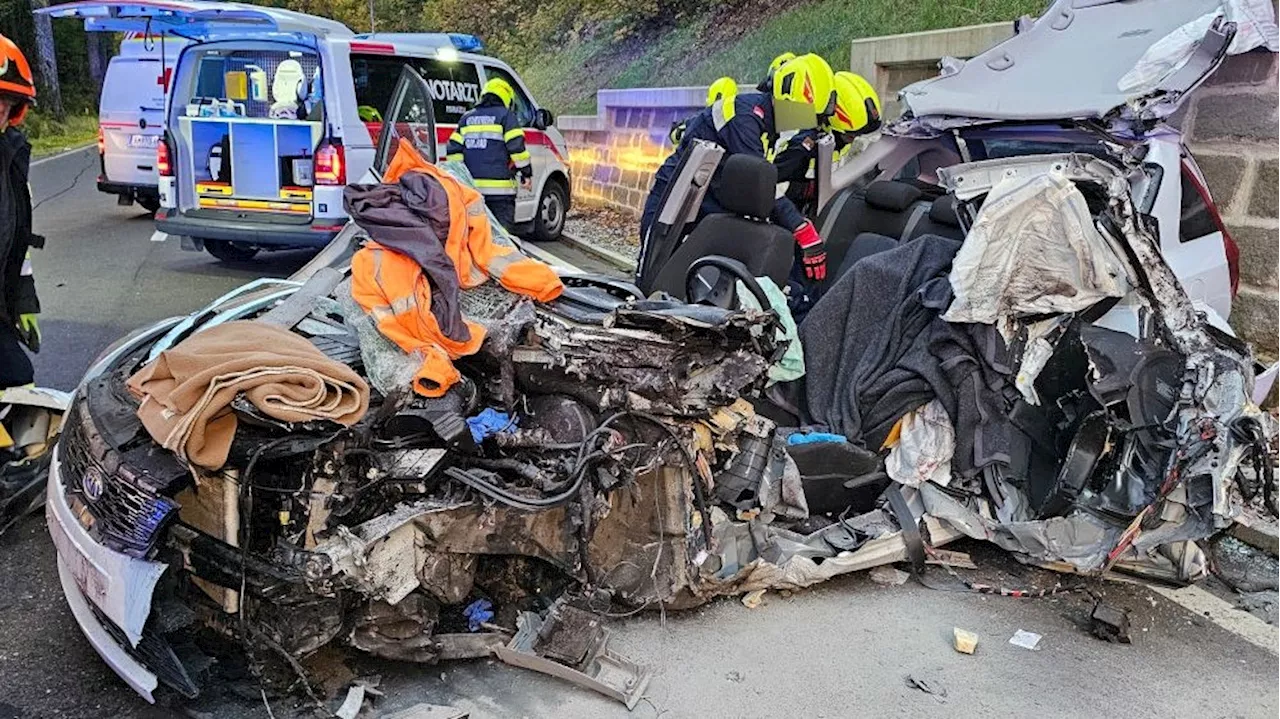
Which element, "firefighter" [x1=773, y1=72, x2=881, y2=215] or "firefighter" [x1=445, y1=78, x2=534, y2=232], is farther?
"firefighter" [x1=445, y1=78, x2=534, y2=232]

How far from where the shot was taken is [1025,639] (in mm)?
3449

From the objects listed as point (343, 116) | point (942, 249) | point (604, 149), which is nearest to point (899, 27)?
point (604, 149)

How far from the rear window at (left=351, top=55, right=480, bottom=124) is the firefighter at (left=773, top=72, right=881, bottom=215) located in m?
4.13

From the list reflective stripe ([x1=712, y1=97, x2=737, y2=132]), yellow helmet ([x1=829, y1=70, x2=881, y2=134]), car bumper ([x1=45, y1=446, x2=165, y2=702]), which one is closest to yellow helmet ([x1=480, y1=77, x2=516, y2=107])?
reflective stripe ([x1=712, y1=97, x2=737, y2=132])

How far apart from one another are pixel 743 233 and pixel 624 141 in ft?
27.5

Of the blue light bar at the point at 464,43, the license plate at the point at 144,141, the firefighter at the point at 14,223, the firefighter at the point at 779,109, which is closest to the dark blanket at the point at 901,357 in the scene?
the firefighter at the point at 779,109

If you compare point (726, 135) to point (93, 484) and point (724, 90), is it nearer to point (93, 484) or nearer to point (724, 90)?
point (724, 90)

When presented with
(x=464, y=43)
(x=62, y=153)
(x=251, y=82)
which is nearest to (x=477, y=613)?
(x=251, y=82)

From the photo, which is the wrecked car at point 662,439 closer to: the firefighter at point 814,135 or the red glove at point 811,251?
the red glove at point 811,251

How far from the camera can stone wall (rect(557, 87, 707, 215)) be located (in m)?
11.5

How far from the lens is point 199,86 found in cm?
912

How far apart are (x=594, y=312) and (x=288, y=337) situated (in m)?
1.02

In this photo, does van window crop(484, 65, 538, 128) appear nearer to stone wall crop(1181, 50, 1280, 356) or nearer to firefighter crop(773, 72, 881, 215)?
firefighter crop(773, 72, 881, 215)

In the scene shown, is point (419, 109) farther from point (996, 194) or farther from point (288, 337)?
point (996, 194)
